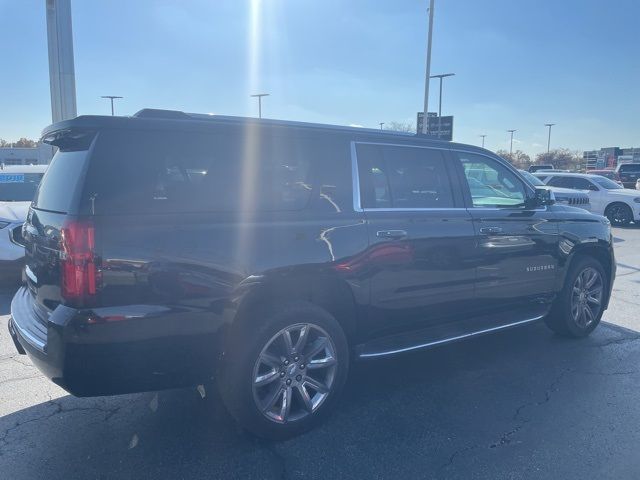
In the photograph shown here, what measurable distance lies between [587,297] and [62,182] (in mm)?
4903

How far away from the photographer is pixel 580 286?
17.4 feet

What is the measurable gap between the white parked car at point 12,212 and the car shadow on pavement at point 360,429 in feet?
8.65

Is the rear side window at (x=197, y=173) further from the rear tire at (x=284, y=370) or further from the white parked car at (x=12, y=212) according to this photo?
the white parked car at (x=12, y=212)

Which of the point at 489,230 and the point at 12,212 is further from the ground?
the point at 489,230

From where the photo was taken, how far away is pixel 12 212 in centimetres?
655

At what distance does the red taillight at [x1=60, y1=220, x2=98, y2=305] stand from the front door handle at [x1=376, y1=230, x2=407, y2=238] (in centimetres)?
184

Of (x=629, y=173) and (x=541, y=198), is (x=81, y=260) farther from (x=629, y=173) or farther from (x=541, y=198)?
(x=629, y=173)

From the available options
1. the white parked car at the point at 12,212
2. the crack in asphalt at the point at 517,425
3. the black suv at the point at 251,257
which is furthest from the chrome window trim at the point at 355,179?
the white parked car at the point at 12,212

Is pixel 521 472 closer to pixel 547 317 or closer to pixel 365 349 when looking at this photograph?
pixel 365 349

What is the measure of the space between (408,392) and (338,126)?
2.08m

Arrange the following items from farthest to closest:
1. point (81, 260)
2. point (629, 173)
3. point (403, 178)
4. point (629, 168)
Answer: point (629, 168) < point (629, 173) < point (403, 178) < point (81, 260)

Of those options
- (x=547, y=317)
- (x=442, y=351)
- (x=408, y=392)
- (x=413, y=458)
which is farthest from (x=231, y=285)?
(x=547, y=317)

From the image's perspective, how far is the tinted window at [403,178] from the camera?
379cm

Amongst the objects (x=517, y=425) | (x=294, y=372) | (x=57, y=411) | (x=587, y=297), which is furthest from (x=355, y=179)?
(x=587, y=297)
